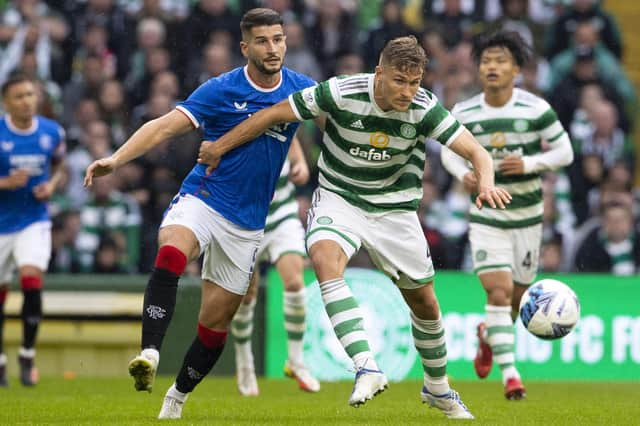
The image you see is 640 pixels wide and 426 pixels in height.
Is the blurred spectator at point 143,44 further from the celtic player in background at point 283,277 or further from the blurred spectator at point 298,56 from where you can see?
the celtic player in background at point 283,277

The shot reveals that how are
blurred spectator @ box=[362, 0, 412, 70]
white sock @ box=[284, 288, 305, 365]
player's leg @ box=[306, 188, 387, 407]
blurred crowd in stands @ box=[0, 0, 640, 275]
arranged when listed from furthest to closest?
blurred spectator @ box=[362, 0, 412, 70]
blurred crowd in stands @ box=[0, 0, 640, 275]
white sock @ box=[284, 288, 305, 365]
player's leg @ box=[306, 188, 387, 407]

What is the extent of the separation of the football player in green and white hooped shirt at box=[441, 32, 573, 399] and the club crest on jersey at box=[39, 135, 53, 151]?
12.8 feet

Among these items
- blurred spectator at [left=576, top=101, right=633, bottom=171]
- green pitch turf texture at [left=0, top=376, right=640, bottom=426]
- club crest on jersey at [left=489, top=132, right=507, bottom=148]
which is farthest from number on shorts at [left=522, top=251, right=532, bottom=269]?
blurred spectator at [left=576, top=101, right=633, bottom=171]

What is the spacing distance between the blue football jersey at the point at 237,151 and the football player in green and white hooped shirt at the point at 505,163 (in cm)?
248

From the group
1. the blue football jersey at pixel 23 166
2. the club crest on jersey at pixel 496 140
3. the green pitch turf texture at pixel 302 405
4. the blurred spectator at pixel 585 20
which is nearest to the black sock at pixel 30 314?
the green pitch turf texture at pixel 302 405

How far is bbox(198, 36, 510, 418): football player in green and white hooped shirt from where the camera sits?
7.72 m

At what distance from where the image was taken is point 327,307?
768 cm

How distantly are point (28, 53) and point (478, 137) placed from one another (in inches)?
299

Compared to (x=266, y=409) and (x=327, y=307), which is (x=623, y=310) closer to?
(x=266, y=409)

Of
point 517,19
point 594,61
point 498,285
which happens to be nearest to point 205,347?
point 498,285

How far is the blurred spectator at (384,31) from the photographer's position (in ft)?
54.5

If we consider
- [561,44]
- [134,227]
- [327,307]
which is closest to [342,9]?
[561,44]

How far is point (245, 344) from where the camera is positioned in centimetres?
1152

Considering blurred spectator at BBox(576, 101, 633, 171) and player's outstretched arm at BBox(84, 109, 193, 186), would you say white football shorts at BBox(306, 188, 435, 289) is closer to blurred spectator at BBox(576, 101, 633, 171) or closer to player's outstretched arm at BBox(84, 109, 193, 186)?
player's outstretched arm at BBox(84, 109, 193, 186)
